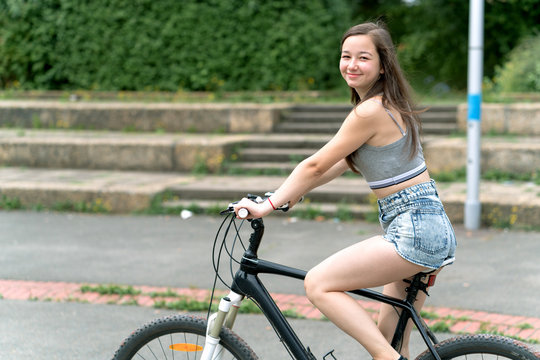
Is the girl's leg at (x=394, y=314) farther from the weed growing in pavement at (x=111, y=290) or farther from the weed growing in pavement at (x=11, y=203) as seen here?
the weed growing in pavement at (x=11, y=203)

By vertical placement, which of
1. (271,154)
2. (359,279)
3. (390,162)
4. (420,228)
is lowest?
(271,154)

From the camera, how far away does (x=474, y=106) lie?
7555 millimetres

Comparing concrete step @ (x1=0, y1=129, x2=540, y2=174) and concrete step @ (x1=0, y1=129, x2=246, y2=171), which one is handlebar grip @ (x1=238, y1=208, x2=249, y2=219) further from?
concrete step @ (x1=0, y1=129, x2=246, y2=171)

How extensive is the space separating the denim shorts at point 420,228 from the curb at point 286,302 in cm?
200

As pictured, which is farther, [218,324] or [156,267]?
[156,267]

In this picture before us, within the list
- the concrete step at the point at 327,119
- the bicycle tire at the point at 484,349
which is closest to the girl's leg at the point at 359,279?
the bicycle tire at the point at 484,349

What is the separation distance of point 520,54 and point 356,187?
18.5 feet

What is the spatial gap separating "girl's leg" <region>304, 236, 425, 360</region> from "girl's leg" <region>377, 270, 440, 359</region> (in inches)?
9.2

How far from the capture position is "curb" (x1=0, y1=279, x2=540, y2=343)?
4.69 m

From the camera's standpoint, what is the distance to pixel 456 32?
54.9ft

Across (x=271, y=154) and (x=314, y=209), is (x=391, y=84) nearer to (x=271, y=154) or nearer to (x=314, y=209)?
(x=314, y=209)

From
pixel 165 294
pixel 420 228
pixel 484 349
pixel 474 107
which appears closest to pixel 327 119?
pixel 474 107

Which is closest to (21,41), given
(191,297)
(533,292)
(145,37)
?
(145,37)

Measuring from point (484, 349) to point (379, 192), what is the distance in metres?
0.70
